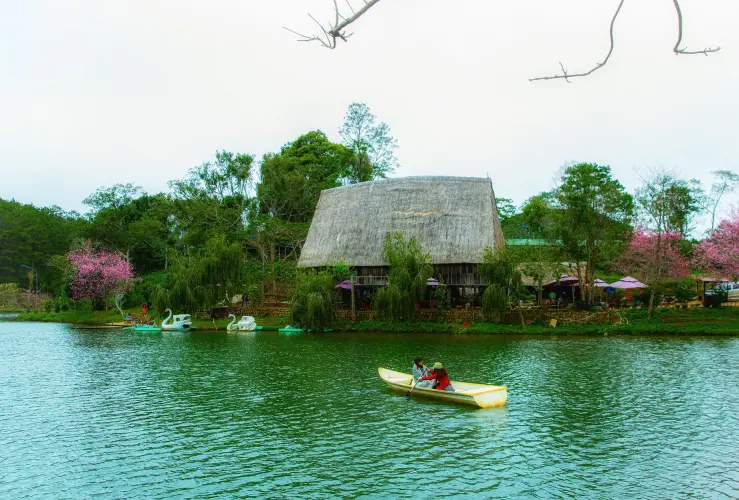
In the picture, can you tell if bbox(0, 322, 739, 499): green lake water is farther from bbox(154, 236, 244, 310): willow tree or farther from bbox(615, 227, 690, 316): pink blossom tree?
bbox(154, 236, 244, 310): willow tree

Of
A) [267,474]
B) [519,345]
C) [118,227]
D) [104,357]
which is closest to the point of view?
[267,474]

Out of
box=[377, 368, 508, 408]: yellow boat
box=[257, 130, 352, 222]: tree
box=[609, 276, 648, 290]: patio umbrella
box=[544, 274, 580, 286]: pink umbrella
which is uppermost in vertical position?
box=[257, 130, 352, 222]: tree

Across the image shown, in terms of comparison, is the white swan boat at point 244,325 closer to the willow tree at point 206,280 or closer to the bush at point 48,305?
the willow tree at point 206,280

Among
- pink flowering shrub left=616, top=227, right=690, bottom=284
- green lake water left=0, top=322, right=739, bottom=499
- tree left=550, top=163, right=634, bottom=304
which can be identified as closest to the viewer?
green lake water left=0, top=322, right=739, bottom=499

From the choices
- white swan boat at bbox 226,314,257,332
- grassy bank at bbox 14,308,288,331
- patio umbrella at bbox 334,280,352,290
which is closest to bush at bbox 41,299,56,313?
grassy bank at bbox 14,308,288,331

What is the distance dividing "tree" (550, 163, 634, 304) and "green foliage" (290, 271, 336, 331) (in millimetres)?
17681

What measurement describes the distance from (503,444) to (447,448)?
1438 millimetres

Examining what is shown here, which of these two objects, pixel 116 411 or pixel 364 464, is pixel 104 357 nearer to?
pixel 116 411

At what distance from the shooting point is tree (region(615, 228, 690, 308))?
129 ft

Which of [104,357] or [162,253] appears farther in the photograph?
[162,253]

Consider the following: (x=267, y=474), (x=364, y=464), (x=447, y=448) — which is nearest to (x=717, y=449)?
(x=447, y=448)

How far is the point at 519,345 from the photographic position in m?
32.4

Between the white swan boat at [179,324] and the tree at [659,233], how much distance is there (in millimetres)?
32709

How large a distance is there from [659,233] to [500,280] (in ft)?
38.2
